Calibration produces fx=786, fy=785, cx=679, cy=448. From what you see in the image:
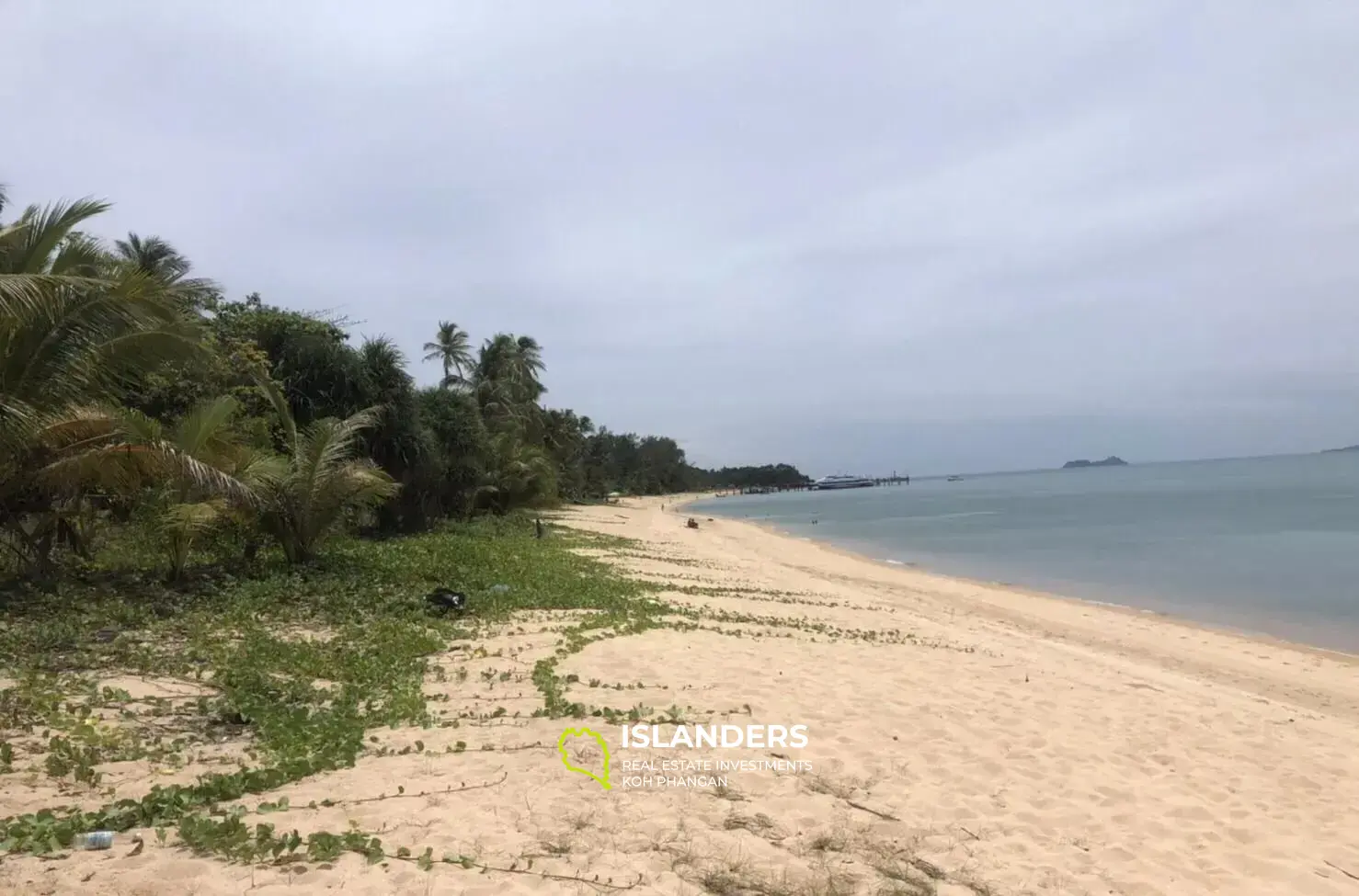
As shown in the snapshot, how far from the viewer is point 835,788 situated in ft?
16.0

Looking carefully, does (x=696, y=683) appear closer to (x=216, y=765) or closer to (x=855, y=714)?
(x=855, y=714)

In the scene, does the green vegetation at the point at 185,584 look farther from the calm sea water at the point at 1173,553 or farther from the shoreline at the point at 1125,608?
the calm sea water at the point at 1173,553

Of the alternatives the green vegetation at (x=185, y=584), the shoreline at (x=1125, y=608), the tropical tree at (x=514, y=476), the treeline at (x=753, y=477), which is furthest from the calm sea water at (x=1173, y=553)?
the treeline at (x=753, y=477)

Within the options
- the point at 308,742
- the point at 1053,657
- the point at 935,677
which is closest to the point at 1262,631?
the point at 1053,657

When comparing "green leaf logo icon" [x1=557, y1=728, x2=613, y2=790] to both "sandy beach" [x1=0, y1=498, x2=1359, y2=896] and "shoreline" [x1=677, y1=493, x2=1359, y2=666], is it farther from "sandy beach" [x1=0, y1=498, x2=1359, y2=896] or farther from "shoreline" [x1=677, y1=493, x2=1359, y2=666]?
"shoreline" [x1=677, y1=493, x2=1359, y2=666]

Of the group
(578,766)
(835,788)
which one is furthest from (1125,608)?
(578,766)

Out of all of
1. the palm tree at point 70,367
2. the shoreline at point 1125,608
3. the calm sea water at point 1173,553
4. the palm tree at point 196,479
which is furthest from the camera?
the calm sea water at point 1173,553

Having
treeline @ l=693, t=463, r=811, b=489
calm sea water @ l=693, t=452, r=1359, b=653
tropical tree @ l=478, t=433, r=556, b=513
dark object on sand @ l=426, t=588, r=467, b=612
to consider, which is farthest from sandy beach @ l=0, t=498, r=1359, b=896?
treeline @ l=693, t=463, r=811, b=489

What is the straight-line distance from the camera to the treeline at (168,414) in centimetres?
775

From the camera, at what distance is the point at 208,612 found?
27.7 feet

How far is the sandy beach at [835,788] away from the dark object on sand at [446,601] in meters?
0.87

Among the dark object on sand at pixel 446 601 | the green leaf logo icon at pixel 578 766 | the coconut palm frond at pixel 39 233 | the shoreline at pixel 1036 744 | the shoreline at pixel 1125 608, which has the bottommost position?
the shoreline at pixel 1125 608

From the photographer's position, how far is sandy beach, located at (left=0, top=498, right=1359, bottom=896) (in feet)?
11.9

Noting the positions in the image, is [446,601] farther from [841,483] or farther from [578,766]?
[841,483]
